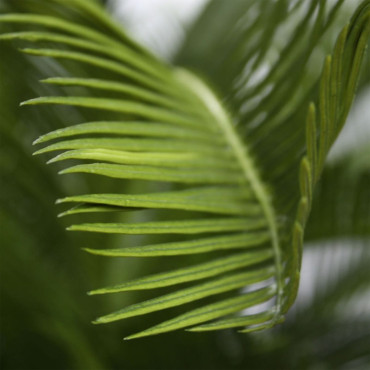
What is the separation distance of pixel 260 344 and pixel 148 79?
1.26 feet

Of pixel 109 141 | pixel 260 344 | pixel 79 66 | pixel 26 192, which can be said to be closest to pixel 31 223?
pixel 26 192

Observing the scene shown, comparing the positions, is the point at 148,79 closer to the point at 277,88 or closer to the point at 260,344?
the point at 277,88

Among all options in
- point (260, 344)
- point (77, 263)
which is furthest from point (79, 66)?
point (260, 344)

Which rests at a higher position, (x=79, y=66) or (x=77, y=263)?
(x=79, y=66)

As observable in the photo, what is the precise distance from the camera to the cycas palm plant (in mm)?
305

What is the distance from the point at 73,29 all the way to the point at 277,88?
0.17m

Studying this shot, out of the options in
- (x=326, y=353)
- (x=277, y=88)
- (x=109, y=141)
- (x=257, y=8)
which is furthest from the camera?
(x=326, y=353)

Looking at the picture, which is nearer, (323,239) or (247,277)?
(247,277)

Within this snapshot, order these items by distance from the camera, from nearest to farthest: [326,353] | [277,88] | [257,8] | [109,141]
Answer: [109,141] < [277,88] < [257,8] < [326,353]

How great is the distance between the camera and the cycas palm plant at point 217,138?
0.31m

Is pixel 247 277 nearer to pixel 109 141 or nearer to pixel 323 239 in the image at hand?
pixel 109 141

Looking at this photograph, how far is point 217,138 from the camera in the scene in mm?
494

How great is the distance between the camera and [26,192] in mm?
707

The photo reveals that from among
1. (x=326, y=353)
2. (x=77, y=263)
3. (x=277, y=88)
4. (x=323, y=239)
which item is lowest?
(x=77, y=263)
